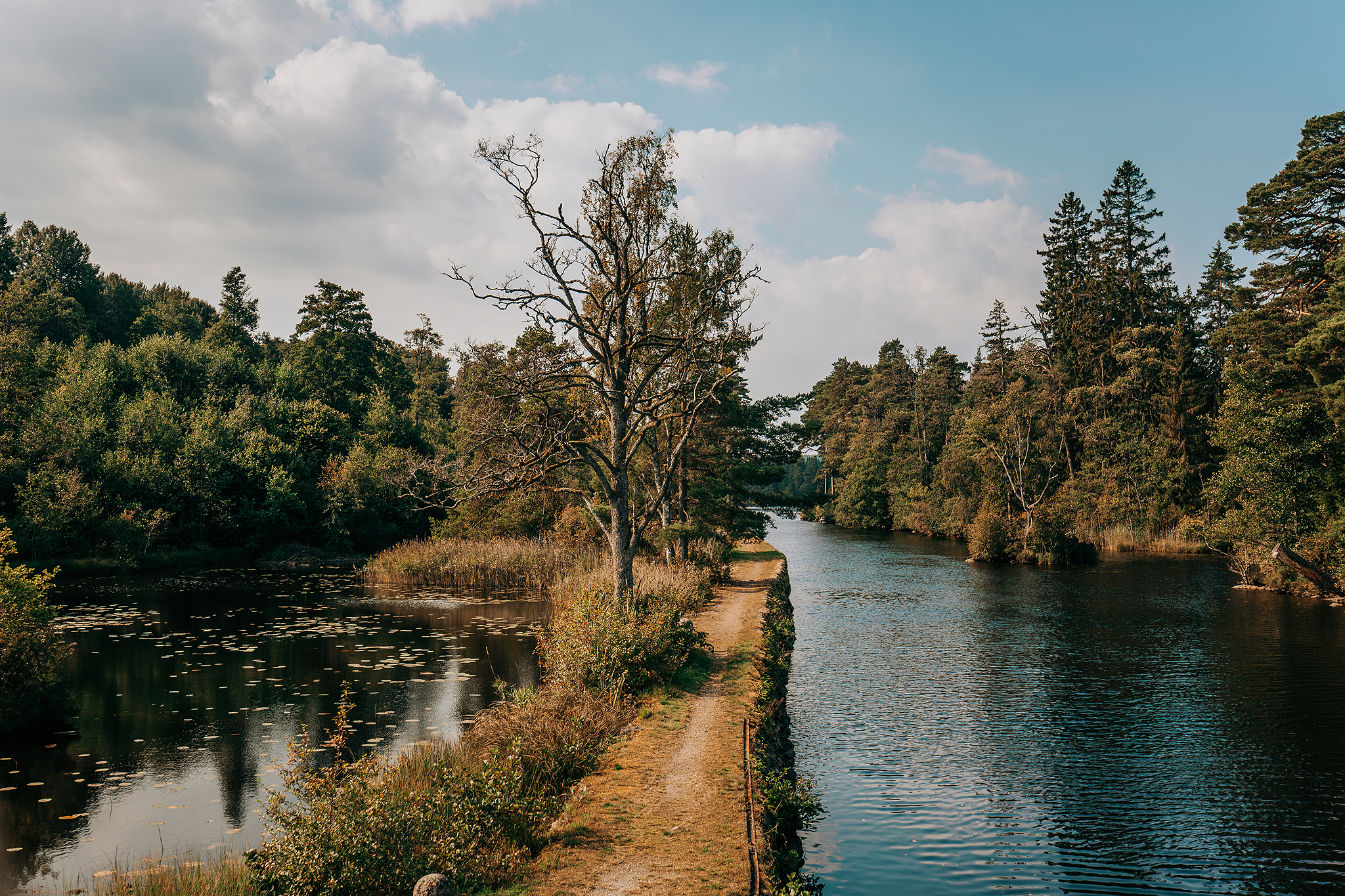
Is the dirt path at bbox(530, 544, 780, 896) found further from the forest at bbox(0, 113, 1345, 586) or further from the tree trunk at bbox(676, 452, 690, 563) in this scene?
the tree trunk at bbox(676, 452, 690, 563)

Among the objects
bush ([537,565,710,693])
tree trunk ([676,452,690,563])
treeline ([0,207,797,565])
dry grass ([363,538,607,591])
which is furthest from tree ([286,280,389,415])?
bush ([537,565,710,693])

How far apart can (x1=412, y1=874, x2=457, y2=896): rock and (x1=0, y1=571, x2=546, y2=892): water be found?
215 inches

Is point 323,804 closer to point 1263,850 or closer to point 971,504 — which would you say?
point 1263,850

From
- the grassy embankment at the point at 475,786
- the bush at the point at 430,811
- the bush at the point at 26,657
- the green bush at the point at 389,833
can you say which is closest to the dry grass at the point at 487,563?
the grassy embankment at the point at 475,786

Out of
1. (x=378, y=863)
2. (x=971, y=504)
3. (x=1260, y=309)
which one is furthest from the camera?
(x=971, y=504)

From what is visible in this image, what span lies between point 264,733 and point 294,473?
132 ft

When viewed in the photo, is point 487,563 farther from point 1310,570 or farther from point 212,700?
point 1310,570

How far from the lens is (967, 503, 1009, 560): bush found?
157 ft

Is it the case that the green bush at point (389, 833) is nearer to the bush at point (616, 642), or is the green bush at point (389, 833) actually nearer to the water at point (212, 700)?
the water at point (212, 700)

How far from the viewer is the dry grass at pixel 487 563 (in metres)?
35.3

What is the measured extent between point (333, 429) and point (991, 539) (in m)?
47.5

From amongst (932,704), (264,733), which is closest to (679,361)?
(932,704)

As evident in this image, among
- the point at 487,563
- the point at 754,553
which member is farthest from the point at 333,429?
the point at 754,553

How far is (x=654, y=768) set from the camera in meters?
10.5
